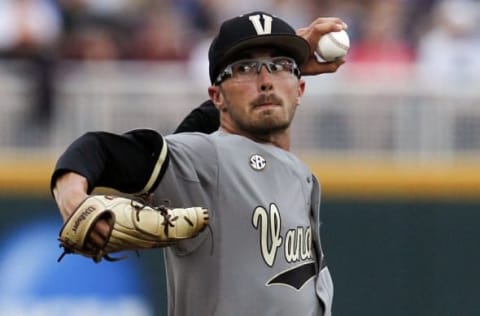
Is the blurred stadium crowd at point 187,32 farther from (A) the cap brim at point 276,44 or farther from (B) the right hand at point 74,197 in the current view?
(B) the right hand at point 74,197

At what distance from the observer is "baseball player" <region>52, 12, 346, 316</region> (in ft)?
13.8

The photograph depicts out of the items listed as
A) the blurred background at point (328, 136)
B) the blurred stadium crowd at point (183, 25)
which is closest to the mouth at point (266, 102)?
the blurred background at point (328, 136)

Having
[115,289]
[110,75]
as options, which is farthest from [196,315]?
[110,75]

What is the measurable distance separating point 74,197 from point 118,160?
10.9 inches

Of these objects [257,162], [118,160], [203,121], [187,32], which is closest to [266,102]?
[257,162]

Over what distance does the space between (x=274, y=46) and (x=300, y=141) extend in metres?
4.57

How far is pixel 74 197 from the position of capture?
12.5 ft

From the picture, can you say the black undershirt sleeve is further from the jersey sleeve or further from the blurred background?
the blurred background

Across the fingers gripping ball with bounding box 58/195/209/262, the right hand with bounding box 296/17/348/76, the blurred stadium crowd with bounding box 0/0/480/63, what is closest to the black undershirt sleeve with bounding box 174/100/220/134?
the right hand with bounding box 296/17/348/76

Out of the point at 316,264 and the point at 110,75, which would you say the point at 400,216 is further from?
the point at 316,264

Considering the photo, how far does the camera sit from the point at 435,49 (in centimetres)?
952

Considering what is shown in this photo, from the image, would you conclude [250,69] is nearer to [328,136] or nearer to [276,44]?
[276,44]

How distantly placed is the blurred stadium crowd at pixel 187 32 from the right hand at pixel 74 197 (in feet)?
17.2

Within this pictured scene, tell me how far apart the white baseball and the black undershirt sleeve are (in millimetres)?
→ 464
